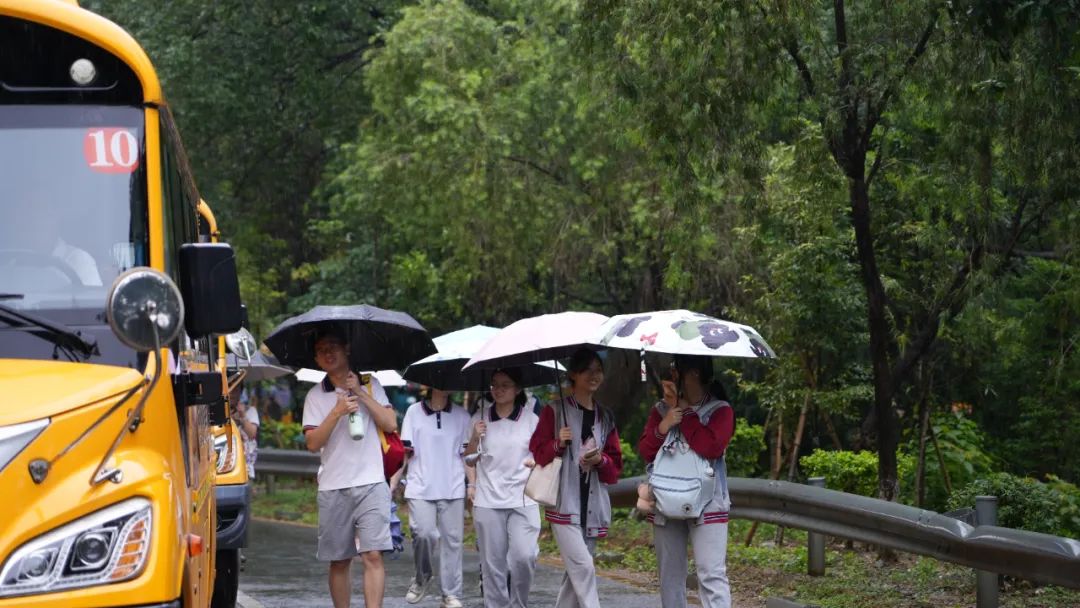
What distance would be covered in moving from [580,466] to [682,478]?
76 cm

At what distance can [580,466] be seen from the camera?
9.21 metres

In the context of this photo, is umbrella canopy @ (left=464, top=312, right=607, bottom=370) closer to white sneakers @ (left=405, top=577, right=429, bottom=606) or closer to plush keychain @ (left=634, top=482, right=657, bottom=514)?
plush keychain @ (left=634, top=482, right=657, bottom=514)

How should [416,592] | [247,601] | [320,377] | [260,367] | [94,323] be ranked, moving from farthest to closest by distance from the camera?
[260,367]
[320,377]
[416,592]
[247,601]
[94,323]

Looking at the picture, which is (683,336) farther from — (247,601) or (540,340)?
(247,601)

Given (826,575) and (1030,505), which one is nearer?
(1030,505)

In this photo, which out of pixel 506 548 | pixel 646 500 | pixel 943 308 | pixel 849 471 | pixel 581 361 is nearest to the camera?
pixel 646 500

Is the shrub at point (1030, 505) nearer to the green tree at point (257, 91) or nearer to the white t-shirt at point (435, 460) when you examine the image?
the white t-shirt at point (435, 460)

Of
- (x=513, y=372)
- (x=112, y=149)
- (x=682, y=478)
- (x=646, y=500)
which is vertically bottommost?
(x=646, y=500)

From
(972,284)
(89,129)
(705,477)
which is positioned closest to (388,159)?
(972,284)

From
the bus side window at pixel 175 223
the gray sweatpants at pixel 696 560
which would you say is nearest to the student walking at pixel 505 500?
the gray sweatpants at pixel 696 560

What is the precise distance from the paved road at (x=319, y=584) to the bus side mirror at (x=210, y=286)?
21.4 feet

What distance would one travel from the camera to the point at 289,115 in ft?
92.2

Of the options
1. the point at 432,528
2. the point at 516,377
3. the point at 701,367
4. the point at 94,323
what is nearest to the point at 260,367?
the point at 432,528

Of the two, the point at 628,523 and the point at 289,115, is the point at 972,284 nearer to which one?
the point at 628,523
